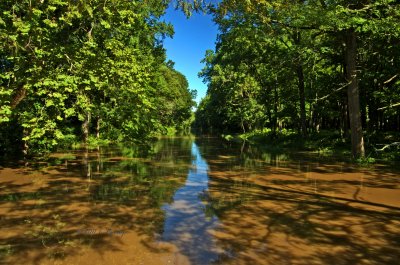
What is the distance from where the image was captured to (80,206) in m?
10.9

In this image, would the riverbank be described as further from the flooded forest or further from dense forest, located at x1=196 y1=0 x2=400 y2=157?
dense forest, located at x1=196 y1=0 x2=400 y2=157

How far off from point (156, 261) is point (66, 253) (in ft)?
5.74

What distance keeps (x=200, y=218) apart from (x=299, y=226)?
2.44 meters

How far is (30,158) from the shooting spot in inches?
875

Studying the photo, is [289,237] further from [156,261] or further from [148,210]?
[148,210]

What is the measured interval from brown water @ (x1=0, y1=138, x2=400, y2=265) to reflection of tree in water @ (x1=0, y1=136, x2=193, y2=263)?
0.09 feet

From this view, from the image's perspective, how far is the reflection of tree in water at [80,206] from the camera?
7719 millimetres

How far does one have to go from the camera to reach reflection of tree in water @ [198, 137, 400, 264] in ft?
22.6

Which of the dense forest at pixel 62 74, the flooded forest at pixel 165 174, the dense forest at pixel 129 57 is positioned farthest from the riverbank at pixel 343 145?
the dense forest at pixel 62 74

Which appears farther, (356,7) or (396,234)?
(356,7)

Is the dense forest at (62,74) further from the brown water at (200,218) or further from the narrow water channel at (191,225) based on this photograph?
the narrow water channel at (191,225)

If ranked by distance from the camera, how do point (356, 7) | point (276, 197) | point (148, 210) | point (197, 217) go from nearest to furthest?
point (197, 217), point (148, 210), point (276, 197), point (356, 7)

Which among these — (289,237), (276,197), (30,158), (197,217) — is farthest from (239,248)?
(30,158)

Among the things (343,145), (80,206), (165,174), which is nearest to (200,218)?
(80,206)
